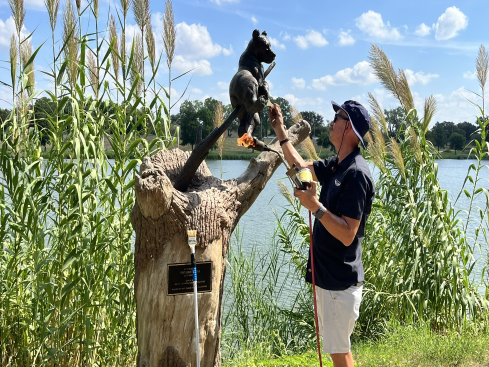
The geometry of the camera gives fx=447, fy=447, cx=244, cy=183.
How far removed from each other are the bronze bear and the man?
1.52 feet

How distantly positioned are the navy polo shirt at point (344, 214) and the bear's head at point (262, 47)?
0.71 meters

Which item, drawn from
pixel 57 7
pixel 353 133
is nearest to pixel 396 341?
pixel 353 133

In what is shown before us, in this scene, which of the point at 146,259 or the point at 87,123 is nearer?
the point at 146,259

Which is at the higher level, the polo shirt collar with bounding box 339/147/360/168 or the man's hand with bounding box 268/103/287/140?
the man's hand with bounding box 268/103/287/140

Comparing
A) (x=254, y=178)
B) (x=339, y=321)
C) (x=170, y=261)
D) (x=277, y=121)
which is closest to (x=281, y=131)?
(x=277, y=121)

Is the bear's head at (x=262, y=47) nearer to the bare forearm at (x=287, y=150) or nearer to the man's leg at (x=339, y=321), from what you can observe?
the bare forearm at (x=287, y=150)

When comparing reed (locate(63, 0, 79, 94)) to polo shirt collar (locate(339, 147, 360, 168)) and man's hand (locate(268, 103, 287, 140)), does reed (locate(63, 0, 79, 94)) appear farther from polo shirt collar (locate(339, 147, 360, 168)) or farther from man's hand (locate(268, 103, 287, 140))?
polo shirt collar (locate(339, 147, 360, 168))

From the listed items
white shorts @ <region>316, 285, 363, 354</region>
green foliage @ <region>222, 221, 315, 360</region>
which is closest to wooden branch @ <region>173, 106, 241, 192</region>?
white shorts @ <region>316, 285, 363, 354</region>

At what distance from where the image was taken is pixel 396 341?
370 centimetres

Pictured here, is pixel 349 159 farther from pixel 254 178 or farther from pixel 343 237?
pixel 254 178

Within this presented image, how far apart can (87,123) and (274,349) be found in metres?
2.61

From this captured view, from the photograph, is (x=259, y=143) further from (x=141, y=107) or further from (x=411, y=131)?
(x=411, y=131)

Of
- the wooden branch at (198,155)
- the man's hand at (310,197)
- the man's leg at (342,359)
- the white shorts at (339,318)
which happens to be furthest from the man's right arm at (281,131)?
the man's leg at (342,359)

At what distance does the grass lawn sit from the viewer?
136 inches
